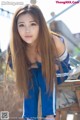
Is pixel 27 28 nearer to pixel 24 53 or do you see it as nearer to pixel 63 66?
pixel 24 53

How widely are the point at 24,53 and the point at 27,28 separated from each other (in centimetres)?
13

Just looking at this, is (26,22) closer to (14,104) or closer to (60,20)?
(14,104)

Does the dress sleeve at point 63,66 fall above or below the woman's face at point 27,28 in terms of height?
below

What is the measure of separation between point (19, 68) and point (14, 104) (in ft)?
2.03

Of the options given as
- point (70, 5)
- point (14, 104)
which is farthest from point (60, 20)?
point (14, 104)

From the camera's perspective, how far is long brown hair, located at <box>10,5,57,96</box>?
129 cm

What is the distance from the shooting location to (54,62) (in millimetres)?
1333

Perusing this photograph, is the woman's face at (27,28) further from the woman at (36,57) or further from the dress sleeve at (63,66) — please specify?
the dress sleeve at (63,66)

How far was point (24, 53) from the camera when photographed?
1.37 m

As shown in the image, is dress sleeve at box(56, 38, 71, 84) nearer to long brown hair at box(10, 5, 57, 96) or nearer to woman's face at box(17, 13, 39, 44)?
long brown hair at box(10, 5, 57, 96)

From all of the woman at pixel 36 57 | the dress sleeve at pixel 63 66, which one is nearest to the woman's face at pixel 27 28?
the woman at pixel 36 57

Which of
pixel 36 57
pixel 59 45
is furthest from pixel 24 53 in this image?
pixel 59 45

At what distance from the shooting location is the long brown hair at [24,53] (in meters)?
A: 1.29

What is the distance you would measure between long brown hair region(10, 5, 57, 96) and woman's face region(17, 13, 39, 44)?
16 millimetres
